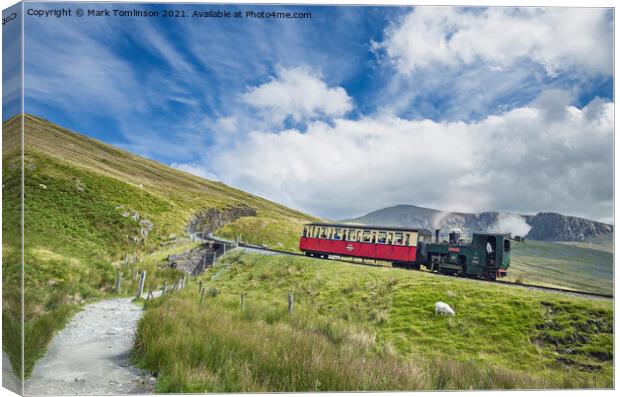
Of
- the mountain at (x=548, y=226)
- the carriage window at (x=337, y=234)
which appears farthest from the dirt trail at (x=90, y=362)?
the carriage window at (x=337, y=234)

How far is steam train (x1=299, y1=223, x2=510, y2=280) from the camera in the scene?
12969mm

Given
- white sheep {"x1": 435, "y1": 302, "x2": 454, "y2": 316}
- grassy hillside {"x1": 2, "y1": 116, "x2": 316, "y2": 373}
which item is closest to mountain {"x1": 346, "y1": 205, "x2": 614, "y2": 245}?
white sheep {"x1": 435, "y1": 302, "x2": 454, "y2": 316}

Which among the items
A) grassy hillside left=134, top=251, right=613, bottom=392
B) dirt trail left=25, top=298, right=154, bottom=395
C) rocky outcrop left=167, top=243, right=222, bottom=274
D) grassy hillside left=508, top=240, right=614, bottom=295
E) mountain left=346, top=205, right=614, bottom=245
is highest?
mountain left=346, top=205, right=614, bottom=245

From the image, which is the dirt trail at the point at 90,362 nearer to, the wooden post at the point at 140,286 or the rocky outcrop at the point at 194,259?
the wooden post at the point at 140,286

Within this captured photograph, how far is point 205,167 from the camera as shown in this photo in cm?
808

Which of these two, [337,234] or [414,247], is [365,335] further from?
[337,234]

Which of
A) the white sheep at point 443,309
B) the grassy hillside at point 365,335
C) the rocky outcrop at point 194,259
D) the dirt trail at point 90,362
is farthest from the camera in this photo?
the rocky outcrop at point 194,259

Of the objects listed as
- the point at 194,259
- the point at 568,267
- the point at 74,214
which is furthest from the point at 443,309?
the point at 74,214

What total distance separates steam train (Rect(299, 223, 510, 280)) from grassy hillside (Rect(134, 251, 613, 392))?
3.75 meters

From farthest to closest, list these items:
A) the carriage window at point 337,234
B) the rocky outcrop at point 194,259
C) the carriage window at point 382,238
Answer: the carriage window at point 337,234, the carriage window at point 382,238, the rocky outcrop at point 194,259

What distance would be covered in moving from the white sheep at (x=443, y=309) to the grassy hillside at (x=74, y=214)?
4.69 m

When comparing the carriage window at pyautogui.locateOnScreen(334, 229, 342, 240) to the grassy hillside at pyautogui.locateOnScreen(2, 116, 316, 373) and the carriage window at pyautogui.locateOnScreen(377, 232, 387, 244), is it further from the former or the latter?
the grassy hillside at pyautogui.locateOnScreen(2, 116, 316, 373)

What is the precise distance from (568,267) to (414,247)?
6278 millimetres

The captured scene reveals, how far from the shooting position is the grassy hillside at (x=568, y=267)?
8195 mm
